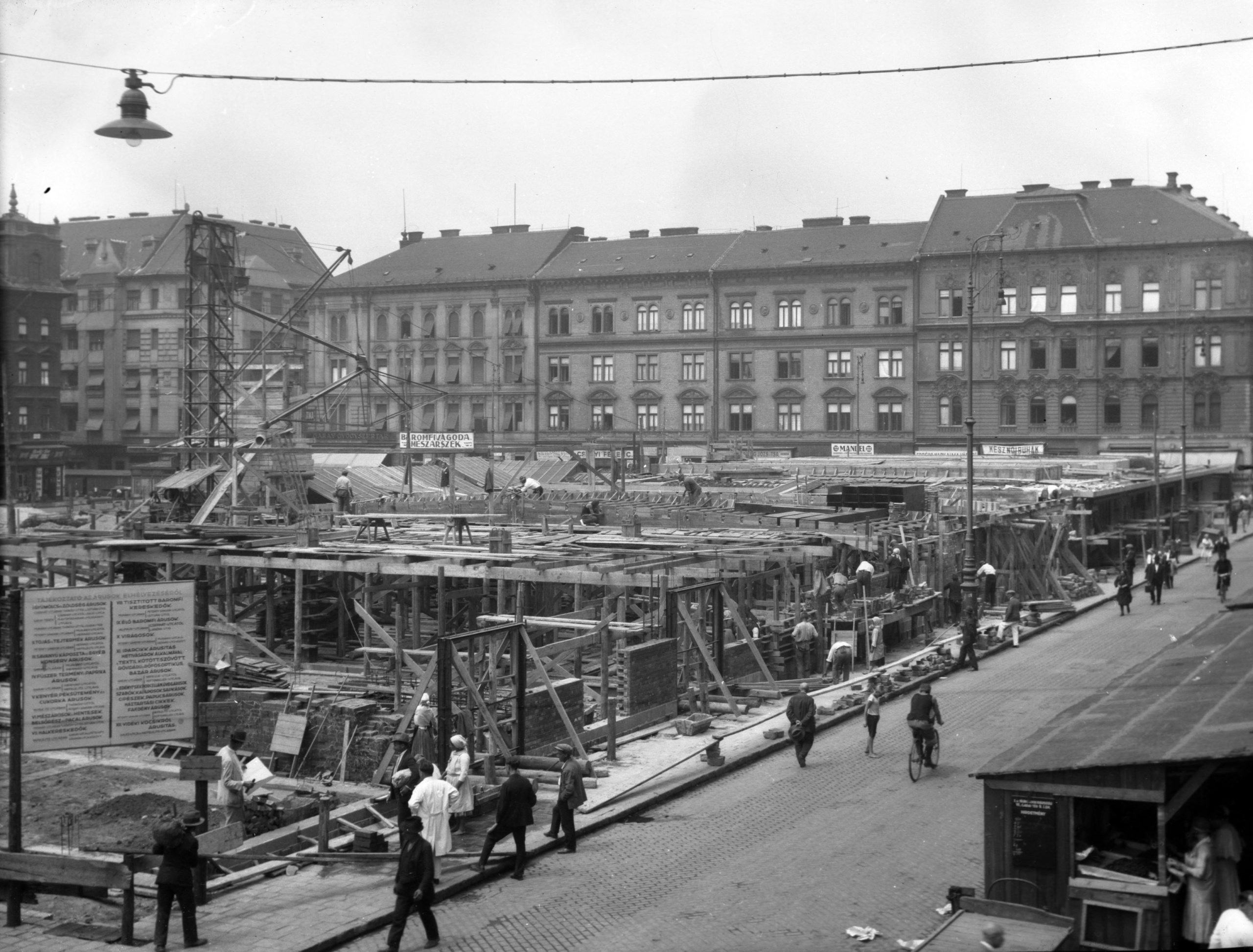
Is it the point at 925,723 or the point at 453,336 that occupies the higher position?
the point at 453,336

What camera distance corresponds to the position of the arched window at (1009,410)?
278 feet

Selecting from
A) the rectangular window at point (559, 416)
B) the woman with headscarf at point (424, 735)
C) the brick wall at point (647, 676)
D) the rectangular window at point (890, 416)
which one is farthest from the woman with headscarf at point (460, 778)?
the rectangular window at point (559, 416)

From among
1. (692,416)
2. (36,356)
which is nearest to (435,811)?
(36,356)

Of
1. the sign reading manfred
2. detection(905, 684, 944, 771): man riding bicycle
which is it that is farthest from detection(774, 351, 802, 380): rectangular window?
detection(905, 684, 944, 771): man riding bicycle

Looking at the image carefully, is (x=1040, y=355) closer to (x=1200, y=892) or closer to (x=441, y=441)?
(x=441, y=441)

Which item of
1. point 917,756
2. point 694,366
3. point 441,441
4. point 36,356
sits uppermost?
point 694,366

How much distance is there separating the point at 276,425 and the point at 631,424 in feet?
164

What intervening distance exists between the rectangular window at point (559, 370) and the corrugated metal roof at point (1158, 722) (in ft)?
249

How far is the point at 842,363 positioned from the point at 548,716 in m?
67.4

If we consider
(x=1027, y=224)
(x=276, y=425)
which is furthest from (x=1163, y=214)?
(x=276, y=425)

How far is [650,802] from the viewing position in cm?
1872

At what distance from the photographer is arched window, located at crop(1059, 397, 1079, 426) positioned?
83.5 m

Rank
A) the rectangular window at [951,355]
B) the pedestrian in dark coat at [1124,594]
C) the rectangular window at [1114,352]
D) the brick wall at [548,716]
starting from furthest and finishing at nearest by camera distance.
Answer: the rectangular window at [951,355] → the rectangular window at [1114,352] → the pedestrian in dark coat at [1124,594] → the brick wall at [548,716]

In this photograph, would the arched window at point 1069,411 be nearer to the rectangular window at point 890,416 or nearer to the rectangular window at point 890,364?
the rectangular window at point 890,416
